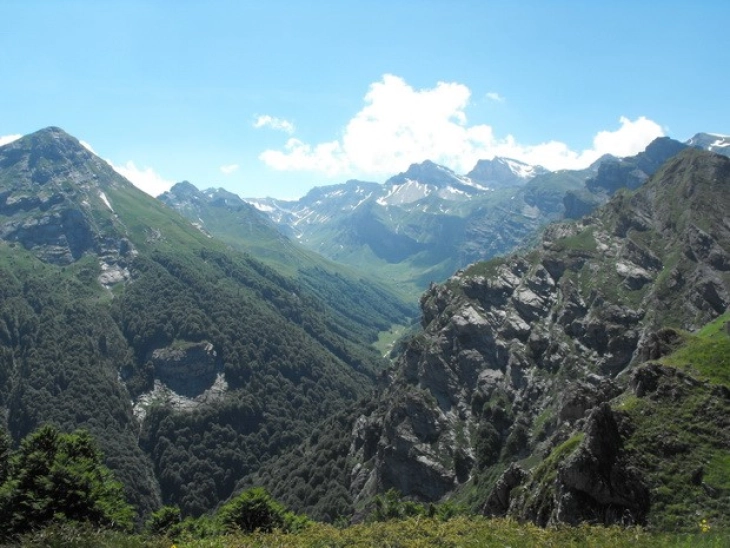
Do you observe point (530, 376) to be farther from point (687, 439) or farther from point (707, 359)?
point (687, 439)

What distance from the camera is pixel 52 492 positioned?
174 ft

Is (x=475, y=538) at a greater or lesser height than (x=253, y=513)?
greater

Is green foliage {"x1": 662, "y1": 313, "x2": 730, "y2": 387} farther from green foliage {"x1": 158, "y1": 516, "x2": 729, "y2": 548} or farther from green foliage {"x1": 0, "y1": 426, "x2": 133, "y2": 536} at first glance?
green foliage {"x1": 0, "y1": 426, "x2": 133, "y2": 536}

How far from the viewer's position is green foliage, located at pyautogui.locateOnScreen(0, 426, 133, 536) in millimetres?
49719

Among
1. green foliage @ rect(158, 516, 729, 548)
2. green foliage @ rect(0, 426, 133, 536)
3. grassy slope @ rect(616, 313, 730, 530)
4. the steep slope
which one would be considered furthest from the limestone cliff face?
green foliage @ rect(158, 516, 729, 548)

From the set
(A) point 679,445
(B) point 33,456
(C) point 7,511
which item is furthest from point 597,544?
(B) point 33,456

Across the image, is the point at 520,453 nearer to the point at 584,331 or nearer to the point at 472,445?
the point at 472,445

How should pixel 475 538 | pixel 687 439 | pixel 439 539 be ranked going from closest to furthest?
1. pixel 475 538
2. pixel 439 539
3. pixel 687 439

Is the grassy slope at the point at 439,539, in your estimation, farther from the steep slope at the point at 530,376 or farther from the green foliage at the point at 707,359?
the green foliage at the point at 707,359

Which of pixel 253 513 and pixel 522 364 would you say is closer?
pixel 253 513

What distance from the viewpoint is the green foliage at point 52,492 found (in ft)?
163

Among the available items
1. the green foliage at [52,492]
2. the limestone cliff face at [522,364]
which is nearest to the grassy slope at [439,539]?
the green foliage at [52,492]

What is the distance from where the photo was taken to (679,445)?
4700 centimetres

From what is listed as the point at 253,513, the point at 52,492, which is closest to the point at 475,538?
the point at 52,492
